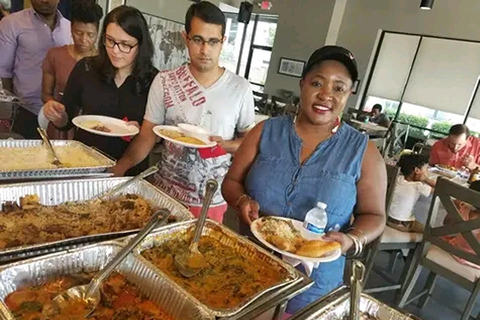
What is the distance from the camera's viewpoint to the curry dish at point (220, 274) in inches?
37.1

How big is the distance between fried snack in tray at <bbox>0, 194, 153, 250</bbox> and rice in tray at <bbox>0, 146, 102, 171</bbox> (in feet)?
0.77

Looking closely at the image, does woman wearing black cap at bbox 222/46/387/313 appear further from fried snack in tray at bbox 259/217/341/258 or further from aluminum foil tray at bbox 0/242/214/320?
aluminum foil tray at bbox 0/242/214/320

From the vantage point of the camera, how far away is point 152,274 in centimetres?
92

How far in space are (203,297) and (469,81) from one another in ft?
24.3

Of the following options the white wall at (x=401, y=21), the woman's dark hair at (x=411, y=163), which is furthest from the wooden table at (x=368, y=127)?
the woman's dark hair at (x=411, y=163)

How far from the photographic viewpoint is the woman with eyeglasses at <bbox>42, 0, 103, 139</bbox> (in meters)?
2.09

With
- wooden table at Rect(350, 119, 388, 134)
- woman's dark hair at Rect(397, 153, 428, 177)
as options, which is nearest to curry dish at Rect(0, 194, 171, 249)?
woman's dark hair at Rect(397, 153, 428, 177)

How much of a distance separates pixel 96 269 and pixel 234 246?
1.33ft

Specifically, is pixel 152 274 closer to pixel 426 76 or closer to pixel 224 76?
pixel 224 76

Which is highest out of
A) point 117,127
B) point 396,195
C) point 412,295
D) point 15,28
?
point 15,28

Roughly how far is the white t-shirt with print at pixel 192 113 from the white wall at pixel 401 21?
679 centimetres

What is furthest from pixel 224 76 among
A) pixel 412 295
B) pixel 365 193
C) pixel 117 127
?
pixel 412 295

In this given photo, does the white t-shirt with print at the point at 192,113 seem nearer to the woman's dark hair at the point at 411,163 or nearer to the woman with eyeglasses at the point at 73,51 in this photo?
the woman with eyeglasses at the point at 73,51

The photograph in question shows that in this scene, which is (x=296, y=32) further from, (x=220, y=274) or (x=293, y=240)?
(x=220, y=274)
